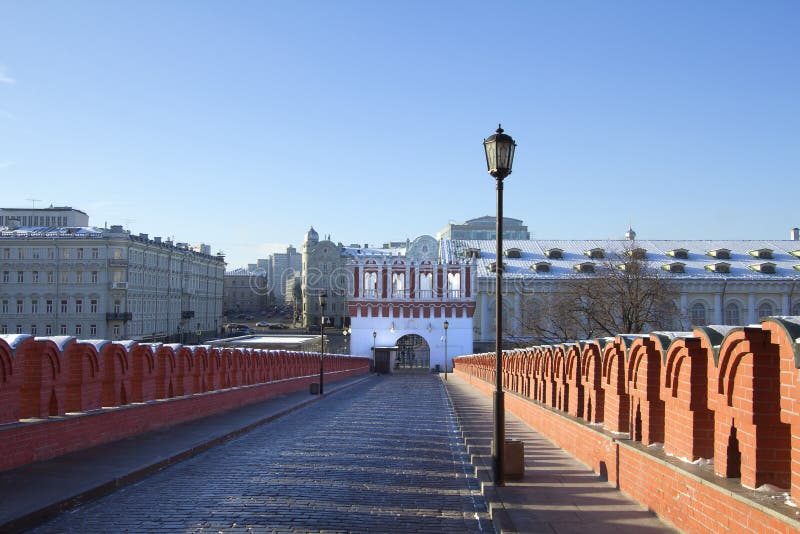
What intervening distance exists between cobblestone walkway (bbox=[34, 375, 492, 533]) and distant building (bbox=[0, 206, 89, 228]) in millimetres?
67793

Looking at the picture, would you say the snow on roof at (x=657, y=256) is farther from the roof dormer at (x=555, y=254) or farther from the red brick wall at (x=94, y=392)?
the red brick wall at (x=94, y=392)

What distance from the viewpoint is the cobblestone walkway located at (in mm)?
7441

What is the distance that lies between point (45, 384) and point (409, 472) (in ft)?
17.4

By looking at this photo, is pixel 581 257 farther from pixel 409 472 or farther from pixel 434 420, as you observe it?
pixel 409 472

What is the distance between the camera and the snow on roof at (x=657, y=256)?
228 feet

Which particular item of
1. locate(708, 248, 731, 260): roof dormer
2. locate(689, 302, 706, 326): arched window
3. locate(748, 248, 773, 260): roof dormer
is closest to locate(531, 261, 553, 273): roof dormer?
locate(689, 302, 706, 326): arched window

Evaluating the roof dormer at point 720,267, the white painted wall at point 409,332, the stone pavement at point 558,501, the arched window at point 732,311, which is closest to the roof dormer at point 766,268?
the roof dormer at point 720,267

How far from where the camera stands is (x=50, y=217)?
76.3 metres

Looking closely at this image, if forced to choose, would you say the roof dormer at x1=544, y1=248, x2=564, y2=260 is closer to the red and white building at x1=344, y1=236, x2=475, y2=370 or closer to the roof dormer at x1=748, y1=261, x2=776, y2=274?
the red and white building at x1=344, y1=236, x2=475, y2=370

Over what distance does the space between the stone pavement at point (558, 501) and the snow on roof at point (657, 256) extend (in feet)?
187

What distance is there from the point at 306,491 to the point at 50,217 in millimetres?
75709

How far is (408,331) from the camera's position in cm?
7038

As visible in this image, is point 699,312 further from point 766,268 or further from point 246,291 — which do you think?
point 246,291

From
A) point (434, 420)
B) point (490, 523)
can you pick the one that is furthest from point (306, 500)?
point (434, 420)
